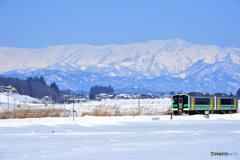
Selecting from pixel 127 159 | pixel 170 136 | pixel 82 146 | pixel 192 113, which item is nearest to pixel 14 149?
pixel 82 146

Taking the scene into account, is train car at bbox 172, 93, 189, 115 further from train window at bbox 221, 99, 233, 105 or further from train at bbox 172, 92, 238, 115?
train window at bbox 221, 99, 233, 105

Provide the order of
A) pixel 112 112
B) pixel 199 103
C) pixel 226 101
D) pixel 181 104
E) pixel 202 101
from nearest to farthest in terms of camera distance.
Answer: pixel 112 112 → pixel 181 104 → pixel 199 103 → pixel 202 101 → pixel 226 101

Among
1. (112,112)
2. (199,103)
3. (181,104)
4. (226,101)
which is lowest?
(112,112)

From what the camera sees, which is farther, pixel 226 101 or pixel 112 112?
pixel 226 101

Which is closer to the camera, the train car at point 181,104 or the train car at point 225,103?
the train car at point 181,104

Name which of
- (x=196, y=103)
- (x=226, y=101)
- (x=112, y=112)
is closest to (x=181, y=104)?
(x=196, y=103)

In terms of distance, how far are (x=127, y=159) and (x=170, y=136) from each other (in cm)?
836

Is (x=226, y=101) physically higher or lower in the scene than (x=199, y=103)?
higher

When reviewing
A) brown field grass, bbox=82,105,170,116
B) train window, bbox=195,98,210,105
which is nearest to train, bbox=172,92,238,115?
train window, bbox=195,98,210,105

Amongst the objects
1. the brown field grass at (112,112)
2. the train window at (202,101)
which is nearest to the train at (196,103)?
the train window at (202,101)

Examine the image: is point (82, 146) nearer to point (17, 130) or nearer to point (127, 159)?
point (127, 159)

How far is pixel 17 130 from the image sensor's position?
2841 cm

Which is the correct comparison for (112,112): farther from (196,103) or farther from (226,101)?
(226,101)

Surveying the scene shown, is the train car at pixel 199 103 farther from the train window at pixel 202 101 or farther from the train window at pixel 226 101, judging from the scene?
the train window at pixel 226 101
